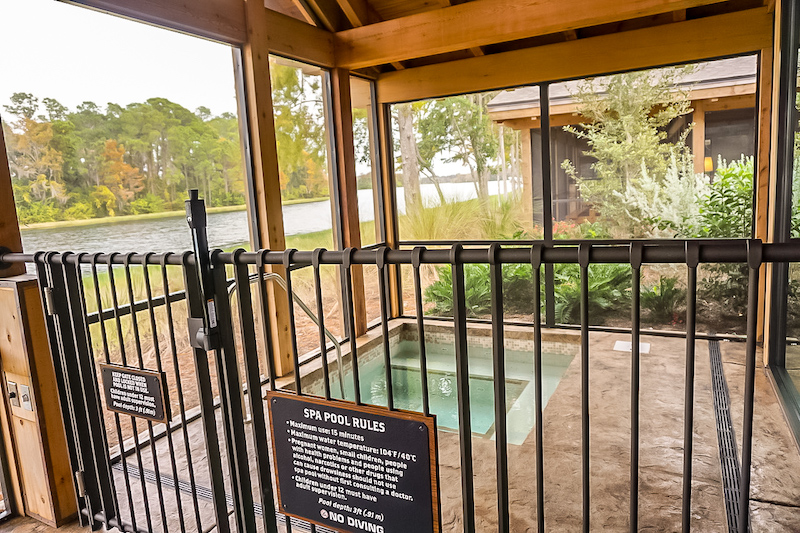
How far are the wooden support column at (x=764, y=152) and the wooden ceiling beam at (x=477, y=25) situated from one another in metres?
1.20

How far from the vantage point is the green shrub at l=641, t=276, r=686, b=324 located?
4.82 meters

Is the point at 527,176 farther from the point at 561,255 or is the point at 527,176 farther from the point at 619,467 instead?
the point at 561,255

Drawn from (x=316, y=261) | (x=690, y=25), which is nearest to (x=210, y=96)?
(x=316, y=261)

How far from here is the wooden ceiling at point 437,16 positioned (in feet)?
12.5

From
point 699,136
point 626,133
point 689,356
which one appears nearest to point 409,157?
point 626,133

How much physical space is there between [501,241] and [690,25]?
7.94ft

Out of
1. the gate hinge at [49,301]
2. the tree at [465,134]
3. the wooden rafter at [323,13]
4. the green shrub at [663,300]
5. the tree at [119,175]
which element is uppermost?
the wooden rafter at [323,13]

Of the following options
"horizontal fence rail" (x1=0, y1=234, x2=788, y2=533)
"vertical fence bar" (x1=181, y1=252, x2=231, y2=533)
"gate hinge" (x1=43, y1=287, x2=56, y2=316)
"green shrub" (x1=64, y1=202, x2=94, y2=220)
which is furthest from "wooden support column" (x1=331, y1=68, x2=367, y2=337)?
"vertical fence bar" (x1=181, y1=252, x2=231, y2=533)

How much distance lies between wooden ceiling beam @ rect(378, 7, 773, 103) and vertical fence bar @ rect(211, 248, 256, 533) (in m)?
4.18

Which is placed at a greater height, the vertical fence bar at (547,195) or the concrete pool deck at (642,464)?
the vertical fence bar at (547,195)

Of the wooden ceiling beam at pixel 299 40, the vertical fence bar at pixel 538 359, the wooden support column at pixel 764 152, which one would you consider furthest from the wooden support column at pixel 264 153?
the wooden support column at pixel 764 152

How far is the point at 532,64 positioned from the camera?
4902 millimetres

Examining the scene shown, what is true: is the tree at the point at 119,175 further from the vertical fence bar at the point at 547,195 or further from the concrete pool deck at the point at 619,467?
the vertical fence bar at the point at 547,195

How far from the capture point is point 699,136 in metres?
4.61
